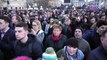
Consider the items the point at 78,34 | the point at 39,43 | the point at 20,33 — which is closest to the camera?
the point at 20,33

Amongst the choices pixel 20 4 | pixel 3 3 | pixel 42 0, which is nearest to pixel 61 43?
pixel 3 3

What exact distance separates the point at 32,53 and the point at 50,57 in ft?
3.52

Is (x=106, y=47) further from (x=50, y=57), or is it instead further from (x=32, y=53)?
(x=32, y=53)

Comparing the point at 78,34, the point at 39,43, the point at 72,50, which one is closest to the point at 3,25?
the point at 39,43

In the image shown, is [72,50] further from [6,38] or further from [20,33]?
[6,38]

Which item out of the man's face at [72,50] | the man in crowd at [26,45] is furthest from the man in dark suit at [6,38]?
the man's face at [72,50]

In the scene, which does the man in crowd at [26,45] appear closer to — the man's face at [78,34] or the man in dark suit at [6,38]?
the man in dark suit at [6,38]

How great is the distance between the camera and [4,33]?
6.78 metres

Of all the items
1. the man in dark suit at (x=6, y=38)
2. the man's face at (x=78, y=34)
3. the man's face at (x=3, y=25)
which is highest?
the man's face at (x=3, y=25)

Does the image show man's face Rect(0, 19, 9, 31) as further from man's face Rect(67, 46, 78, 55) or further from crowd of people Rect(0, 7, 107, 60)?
man's face Rect(67, 46, 78, 55)

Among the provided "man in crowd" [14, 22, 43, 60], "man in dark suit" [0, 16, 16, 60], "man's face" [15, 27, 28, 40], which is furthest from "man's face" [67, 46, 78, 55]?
"man in dark suit" [0, 16, 16, 60]

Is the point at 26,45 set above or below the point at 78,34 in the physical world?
above

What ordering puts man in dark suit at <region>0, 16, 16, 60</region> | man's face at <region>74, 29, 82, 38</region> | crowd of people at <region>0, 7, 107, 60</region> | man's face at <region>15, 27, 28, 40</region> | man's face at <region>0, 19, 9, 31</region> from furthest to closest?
man's face at <region>74, 29, 82, 38</region> → man's face at <region>0, 19, 9, 31</region> → man in dark suit at <region>0, 16, 16, 60</region> → man's face at <region>15, 27, 28, 40</region> → crowd of people at <region>0, 7, 107, 60</region>

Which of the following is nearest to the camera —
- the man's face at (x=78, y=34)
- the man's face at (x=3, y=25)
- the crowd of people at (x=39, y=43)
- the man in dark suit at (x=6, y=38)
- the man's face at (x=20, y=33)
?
the crowd of people at (x=39, y=43)
